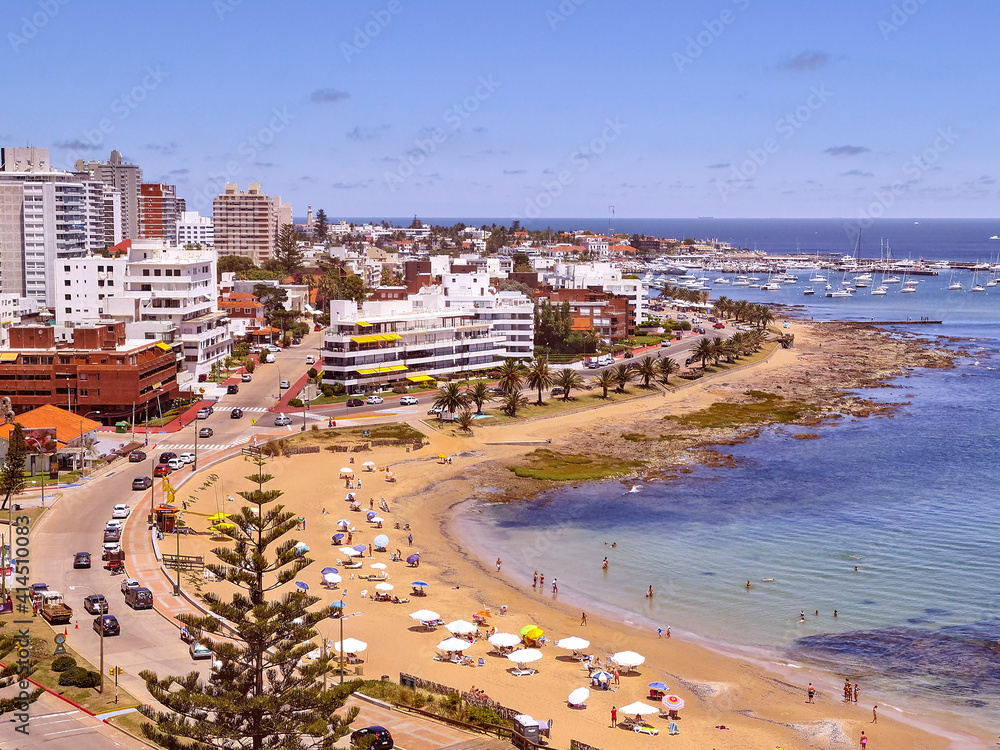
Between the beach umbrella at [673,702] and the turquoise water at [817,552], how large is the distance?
7018 millimetres

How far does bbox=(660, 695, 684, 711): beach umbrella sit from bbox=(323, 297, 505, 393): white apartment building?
169ft

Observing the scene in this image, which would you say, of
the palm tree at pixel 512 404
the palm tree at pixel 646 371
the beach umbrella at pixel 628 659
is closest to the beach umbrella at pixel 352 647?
the beach umbrella at pixel 628 659

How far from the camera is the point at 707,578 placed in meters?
45.4

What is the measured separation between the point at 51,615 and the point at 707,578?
2789 centimetres

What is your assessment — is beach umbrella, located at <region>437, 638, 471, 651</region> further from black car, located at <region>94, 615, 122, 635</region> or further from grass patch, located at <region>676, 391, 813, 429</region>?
grass patch, located at <region>676, 391, 813, 429</region>

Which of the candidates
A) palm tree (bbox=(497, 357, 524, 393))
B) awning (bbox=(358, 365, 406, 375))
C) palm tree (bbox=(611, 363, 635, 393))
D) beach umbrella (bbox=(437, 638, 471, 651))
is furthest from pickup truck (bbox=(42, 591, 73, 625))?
palm tree (bbox=(611, 363, 635, 393))

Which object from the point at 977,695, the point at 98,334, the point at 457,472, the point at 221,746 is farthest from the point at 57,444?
the point at 977,695

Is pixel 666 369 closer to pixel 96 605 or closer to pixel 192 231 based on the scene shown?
pixel 96 605

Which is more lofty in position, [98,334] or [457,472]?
[98,334]

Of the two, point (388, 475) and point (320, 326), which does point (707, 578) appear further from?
point (320, 326)

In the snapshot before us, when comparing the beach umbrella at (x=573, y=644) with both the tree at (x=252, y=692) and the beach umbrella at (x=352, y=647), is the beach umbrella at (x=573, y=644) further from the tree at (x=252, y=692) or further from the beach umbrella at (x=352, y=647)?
the tree at (x=252, y=692)

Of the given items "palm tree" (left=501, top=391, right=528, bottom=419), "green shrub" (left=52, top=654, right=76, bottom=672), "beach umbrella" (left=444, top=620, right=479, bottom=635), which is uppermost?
"palm tree" (left=501, top=391, right=528, bottom=419)

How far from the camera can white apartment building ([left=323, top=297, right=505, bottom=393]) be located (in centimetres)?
8000

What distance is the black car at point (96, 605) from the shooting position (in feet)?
116
